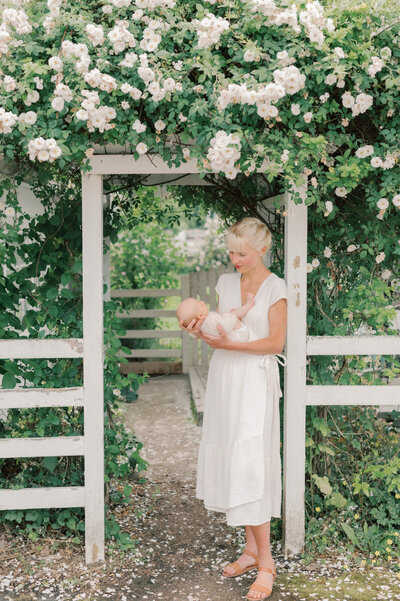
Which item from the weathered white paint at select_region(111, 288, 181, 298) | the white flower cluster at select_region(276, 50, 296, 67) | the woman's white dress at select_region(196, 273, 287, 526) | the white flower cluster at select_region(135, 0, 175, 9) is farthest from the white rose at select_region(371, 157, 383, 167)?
the weathered white paint at select_region(111, 288, 181, 298)

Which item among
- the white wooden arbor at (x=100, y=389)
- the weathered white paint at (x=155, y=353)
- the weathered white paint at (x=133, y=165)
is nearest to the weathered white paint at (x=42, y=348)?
the white wooden arbor at (x=100, y=389)

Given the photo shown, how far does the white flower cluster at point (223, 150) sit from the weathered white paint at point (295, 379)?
53 cm

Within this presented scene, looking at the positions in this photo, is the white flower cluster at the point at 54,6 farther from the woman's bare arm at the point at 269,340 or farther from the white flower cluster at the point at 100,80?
the woman's bare arm at the point at 269,340

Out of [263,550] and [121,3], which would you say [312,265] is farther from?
[121,3]

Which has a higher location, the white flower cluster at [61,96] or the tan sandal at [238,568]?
the white flower cluster at [61,96]

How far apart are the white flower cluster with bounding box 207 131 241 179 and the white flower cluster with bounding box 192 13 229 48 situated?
0.41 metres

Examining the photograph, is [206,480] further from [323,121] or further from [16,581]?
[323,121]

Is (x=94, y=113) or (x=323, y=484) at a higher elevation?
Answer: (x=94, y=113)

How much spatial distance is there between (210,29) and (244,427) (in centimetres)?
192

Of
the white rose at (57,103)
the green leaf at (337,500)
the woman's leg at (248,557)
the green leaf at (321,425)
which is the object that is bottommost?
the woman's leg at (248,557)

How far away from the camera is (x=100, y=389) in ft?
12.0

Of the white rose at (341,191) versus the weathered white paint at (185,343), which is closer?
the white rose at (341,191)

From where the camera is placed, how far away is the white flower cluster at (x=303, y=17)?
3.01 m

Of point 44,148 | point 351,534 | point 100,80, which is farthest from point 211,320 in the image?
point 351,534
